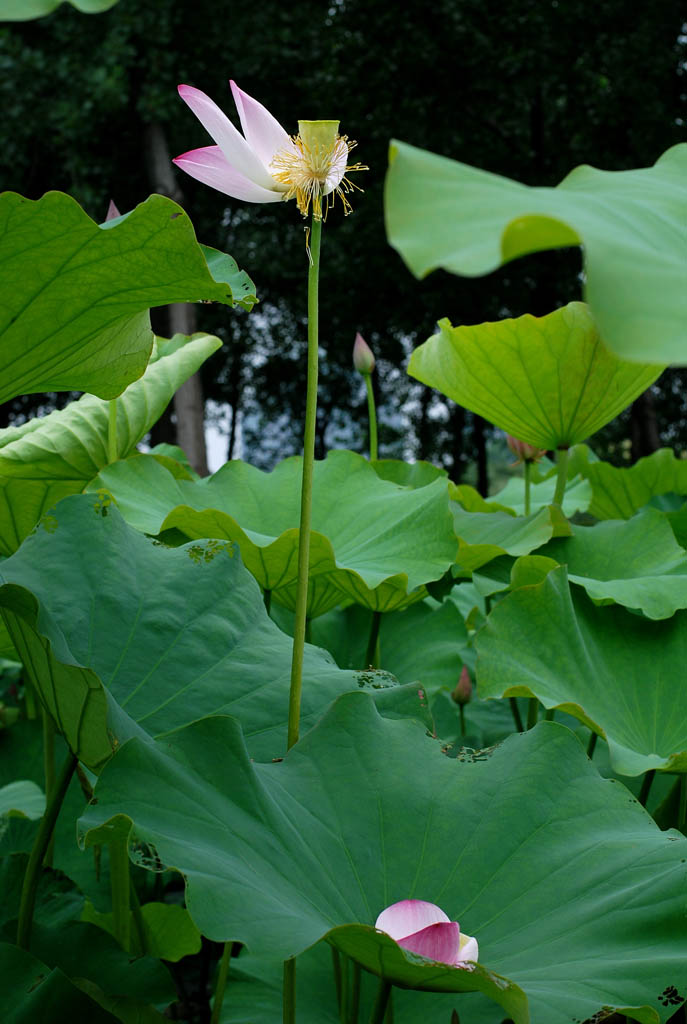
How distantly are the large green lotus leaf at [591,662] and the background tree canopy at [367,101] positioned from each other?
573 cm

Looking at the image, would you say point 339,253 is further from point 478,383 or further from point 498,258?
point 498,258

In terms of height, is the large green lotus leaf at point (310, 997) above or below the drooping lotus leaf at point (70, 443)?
below

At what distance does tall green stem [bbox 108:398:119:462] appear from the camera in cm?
111

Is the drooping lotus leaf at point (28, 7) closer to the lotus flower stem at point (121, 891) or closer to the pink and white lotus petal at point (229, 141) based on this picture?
the pink and white lotus petal at point (229, 141)

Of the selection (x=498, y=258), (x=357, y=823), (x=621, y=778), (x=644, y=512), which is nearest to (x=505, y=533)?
(x=644, y=512)

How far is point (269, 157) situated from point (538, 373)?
524 mm

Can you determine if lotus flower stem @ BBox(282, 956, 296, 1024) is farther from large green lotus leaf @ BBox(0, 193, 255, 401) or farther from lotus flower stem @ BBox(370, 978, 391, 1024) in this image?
large green lotus leaf @ BBox(0, 193, 255, 401)

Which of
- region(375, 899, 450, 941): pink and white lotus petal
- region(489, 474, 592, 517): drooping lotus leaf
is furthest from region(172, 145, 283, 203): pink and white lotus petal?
region(489, 474, 592, 517): drooping lotus leaf

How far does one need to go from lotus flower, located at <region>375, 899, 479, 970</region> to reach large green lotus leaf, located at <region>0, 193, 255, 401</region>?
16.1 inches

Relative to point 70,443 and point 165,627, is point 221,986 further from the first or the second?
point 70,443

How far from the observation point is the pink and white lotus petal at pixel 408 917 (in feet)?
1.84

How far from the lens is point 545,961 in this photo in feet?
1.97

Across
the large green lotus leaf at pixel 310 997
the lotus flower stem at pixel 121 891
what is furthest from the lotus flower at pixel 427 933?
the lotus flower stem at pixel 121 891

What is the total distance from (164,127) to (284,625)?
24.1 ft
